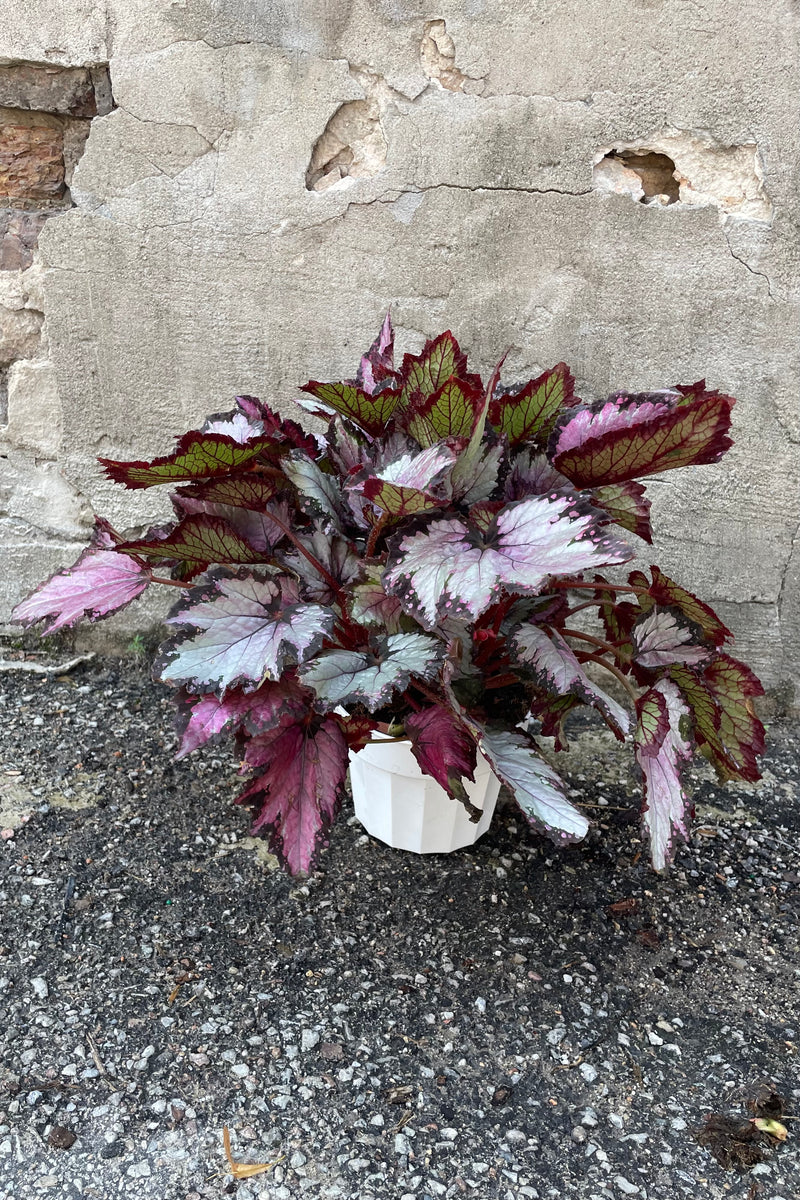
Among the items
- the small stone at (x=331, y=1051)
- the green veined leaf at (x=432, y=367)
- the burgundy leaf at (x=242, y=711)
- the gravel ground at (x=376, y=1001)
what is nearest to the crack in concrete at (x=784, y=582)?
the gravel ground at (x=376, y=1001)

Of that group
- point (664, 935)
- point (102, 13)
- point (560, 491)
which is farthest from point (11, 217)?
point (664, 935)

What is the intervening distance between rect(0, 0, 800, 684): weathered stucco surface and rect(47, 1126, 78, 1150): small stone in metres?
1.36

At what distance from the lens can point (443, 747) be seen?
116 cm

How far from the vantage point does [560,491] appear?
113cm

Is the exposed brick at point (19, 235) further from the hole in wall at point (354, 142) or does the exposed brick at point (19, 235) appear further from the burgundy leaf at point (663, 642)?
the burgundy leaf at point (663, 642)

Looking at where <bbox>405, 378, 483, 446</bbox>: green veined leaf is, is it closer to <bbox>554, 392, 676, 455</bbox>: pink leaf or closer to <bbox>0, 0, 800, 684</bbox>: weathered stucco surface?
<bbox>554, 392, 676, 455</bbox>: pink leaf

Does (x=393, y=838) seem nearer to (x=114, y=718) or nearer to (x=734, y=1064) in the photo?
(x=734, y=1064)

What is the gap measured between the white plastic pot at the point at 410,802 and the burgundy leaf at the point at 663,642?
1.00ft

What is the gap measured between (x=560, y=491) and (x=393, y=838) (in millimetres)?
714

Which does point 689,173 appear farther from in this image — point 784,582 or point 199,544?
point 199,544

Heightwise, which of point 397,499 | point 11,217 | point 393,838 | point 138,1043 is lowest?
point 138,1043

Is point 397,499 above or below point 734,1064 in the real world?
above

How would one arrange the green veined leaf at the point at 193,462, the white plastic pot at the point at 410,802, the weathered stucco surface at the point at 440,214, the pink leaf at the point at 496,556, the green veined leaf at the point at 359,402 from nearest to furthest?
the pink leaf at the point at 496,556
the green veined leaf at the point at 193,462
the green veined leaf at the point at 359,402
the white plastic pot at the point at 410,802
the weathered stucco surface at the point at 440,214

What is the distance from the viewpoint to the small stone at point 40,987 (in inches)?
50.3
